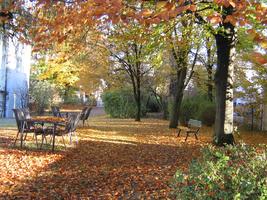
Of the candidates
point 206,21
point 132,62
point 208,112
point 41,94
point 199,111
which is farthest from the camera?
point 41,94

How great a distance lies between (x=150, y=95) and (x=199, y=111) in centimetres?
860

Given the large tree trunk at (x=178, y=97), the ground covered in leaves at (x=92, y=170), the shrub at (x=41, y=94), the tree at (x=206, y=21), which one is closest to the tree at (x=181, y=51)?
the large tree trunk at (x=178, y=97)

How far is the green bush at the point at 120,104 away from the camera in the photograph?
31.6 meters

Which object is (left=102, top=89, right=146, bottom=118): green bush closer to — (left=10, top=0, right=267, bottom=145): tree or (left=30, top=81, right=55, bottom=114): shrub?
(left=30, top=81, right=55, bottom=114): shrub

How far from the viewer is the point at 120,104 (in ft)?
105

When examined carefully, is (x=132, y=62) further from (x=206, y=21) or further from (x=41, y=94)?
(x=206, y=21)

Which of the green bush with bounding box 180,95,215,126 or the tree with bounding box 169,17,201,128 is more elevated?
the tree with bounding box 169,17,201,128

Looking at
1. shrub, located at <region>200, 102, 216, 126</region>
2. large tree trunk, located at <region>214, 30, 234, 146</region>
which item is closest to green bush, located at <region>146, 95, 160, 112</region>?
shrub, located at <region>200, 102, 216, 126</region>

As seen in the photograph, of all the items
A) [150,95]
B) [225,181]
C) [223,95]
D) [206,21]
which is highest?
[206,21]

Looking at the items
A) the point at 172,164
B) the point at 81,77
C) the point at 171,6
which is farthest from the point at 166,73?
the point at 171,6

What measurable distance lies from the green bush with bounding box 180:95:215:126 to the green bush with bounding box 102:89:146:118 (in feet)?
22.8

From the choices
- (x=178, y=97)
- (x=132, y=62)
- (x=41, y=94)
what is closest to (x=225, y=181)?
(x=178, y=97)

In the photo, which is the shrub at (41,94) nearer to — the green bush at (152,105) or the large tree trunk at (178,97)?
the green bush at (152,105)

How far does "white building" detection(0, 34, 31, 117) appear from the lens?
79.7ft
